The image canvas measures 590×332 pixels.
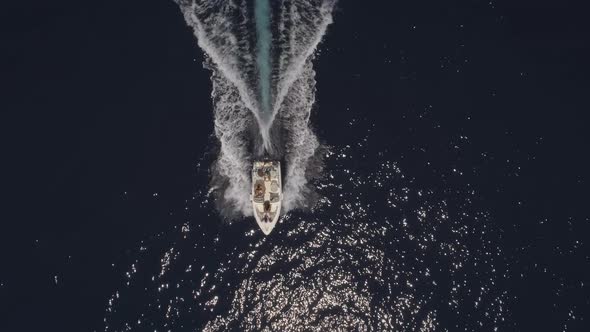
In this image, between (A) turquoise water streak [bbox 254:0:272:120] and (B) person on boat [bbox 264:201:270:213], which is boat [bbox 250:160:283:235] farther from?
(A) turquoise water streak [bbox 254:0:272:120]

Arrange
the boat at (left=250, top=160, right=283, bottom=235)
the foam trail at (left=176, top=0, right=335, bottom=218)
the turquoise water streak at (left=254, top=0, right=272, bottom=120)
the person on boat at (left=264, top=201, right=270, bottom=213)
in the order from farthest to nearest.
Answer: the turquoise water streak at (left=254, top=0, right=272, bottom=120) → the foam trail at (left=176, top=0, right=335, bottom=218) → the person on boat at (left=264, top=201, right=270, bottom=213) → the boat at (left=250, top=160, right=283, bottom=235)

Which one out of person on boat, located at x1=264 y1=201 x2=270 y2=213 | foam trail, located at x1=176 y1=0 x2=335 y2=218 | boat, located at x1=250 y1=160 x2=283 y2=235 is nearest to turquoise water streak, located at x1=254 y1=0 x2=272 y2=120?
foam trail, located at x1=176 y1=0 x2=335 y2=218

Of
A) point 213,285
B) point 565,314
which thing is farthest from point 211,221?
point 565,314

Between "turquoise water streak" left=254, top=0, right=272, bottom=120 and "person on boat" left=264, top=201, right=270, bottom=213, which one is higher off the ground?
"turquoise water streak" left=254, top=0, right=272, bottom=120

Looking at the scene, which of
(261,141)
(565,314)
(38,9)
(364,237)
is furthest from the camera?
(38,9)

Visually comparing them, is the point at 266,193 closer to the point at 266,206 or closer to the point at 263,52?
the point at 266,206

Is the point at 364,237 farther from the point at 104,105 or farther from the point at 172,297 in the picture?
the point at 104,105

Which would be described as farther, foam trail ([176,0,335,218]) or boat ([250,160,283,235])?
foam trail ([176,0,335,218])

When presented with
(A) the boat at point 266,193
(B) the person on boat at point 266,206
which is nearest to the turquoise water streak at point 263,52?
(A) the boat at point 266,193

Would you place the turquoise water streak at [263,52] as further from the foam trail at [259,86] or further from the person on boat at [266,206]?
the person on boat at [266,206]
